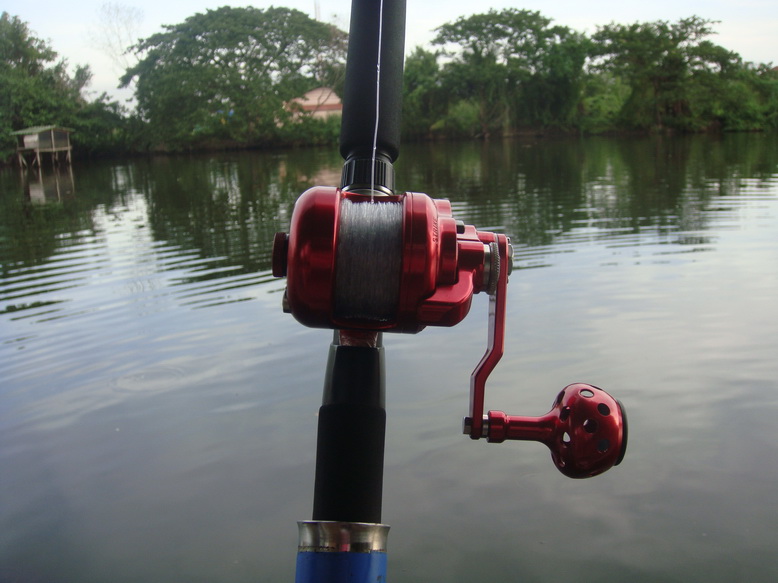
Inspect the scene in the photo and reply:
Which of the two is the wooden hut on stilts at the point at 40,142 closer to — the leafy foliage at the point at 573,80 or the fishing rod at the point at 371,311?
the leafy foliage at the point at 573,80

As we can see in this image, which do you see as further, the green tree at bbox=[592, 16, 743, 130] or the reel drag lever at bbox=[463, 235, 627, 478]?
the green tree at bbox=[592, 16, 743, 130]

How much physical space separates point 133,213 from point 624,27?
32062 mm

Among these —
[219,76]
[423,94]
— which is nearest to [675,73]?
[423,94]

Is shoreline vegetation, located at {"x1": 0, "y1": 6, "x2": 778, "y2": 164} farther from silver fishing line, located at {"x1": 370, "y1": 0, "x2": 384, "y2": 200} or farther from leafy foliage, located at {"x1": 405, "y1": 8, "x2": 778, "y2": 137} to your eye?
silver fishing line, located at {"x1": 370, "y1": 0, "x2": 384, "y2": 200}

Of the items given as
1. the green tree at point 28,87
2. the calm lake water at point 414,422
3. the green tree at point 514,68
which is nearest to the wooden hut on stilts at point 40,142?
the green tree at point 28,87

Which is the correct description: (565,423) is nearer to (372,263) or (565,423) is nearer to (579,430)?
(579,430)

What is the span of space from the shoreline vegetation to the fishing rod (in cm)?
2930

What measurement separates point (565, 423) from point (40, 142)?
103 feet

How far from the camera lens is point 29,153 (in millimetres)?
31188

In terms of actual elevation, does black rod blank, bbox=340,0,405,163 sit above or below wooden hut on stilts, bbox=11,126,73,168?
below

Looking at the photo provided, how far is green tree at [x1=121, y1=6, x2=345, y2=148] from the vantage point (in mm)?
33438

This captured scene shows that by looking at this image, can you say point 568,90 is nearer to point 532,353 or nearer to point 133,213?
point 133,213

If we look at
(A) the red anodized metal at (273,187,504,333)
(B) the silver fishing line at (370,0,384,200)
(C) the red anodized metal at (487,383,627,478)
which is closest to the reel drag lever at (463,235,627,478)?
(C) the red anodized metal at (487,383,627,478)

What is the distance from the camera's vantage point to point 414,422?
275 cm
